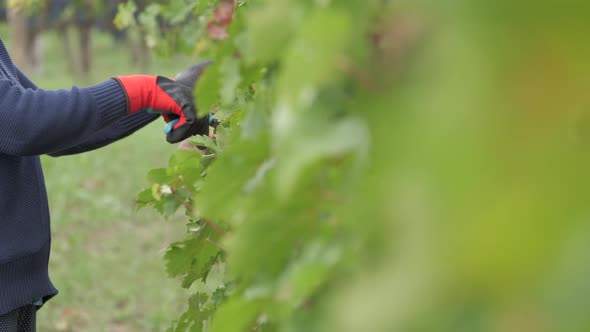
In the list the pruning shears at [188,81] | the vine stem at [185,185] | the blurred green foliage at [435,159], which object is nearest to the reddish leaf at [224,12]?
the pruning shears at [188,81]

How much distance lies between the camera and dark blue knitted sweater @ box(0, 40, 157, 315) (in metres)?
1.86

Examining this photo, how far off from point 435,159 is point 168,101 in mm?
1568

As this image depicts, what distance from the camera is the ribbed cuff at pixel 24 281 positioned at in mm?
2227

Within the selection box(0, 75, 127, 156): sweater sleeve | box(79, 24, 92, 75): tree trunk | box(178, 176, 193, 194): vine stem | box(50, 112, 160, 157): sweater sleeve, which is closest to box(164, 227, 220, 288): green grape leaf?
box(178, 176, 193, 194): vine stem

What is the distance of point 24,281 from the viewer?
2.29m

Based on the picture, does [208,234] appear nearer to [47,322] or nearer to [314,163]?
[314,163]

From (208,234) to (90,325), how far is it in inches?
145

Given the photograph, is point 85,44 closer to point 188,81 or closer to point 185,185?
point 188,81

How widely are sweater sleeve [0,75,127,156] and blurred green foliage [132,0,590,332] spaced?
1329 millimetres

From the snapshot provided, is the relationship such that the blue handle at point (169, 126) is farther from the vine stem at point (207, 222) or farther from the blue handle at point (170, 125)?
the vine stem at point (207, 222)

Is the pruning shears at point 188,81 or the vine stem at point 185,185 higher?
the pruning shears at point 188,81

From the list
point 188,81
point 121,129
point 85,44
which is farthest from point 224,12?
point 85,44

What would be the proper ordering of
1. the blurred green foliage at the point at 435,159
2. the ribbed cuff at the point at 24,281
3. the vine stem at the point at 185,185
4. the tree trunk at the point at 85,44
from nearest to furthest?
the blurred green foliage at the point at 435,159
the vine stem at the point at 185,185
the ribbed cuff at the point at 24,281
the tree trunk at the point at 85,44

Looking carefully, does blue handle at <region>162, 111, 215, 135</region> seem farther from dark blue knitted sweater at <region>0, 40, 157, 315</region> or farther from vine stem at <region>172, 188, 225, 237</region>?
vine stem at <region>172, 188, 225, 237</region>
